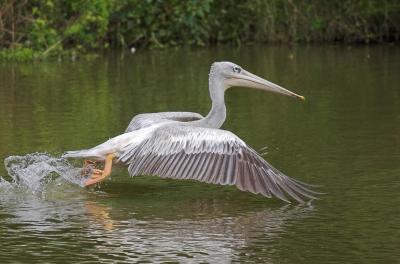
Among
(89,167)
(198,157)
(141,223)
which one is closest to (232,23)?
(89,167)

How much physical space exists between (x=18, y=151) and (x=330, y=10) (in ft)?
40.2

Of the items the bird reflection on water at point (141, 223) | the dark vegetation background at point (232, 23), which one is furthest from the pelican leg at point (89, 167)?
the dark vegetation background at point (232, 23)

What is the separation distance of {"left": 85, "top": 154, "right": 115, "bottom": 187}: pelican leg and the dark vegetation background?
11.1 metres

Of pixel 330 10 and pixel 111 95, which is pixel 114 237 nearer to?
pixel 111 95

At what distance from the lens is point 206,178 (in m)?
7.94

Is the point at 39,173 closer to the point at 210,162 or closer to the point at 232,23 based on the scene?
the point at 210,162

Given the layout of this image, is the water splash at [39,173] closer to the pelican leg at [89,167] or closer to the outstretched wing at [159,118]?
the pelican leg at [89,167]

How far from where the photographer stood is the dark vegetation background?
68.0 ft

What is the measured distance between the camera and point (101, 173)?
8.66 meters

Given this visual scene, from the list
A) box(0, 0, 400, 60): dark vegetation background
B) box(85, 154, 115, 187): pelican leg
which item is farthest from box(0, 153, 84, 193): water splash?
box(0, 0, 400, 60): dark vegetation background

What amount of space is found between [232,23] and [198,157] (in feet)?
47.2

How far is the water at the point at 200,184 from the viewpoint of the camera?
6863 millimetres

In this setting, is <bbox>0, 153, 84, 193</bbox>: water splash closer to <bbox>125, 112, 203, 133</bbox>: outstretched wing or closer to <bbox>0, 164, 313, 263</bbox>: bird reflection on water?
<bbox>0, 164, 313, 263</bbox>: bird reflection on water

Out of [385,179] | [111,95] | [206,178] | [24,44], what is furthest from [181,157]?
[24,44]
